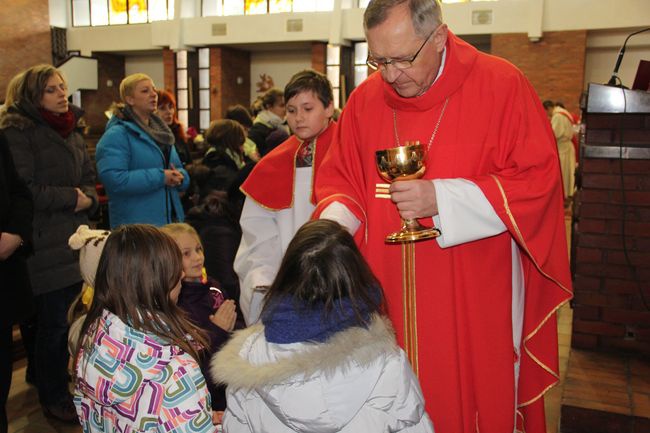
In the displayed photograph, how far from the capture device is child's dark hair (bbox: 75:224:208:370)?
6.08ft

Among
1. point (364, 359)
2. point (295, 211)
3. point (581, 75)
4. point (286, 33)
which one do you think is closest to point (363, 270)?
point (364, 359)

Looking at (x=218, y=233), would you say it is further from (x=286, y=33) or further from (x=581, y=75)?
(x=286, y=33)

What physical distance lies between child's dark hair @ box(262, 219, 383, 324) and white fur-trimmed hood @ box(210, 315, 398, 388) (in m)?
0.05

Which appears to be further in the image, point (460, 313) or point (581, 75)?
point (581, 75)

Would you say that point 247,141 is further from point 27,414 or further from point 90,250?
point 90,250

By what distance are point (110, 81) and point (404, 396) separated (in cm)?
2138

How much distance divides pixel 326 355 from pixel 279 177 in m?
1.28

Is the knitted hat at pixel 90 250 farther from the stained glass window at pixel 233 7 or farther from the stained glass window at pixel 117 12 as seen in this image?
the stained glass window at pixel 117 12

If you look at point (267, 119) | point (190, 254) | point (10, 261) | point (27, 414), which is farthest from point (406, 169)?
point (267, 119)

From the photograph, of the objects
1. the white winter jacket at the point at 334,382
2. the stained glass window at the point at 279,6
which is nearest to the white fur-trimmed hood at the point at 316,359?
the white winter jacket at the point at 334,382

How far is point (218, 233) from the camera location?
3502mm

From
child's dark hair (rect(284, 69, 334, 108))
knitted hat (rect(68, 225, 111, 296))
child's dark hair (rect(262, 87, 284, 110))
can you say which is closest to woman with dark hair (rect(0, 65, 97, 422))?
knitted hat (rect(68, 225, 111, 296))

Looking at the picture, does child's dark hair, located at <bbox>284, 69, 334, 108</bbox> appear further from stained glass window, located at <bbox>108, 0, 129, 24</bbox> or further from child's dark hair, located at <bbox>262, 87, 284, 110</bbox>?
stained glass window, located at <bbox>108, 0, 129, 24</bbox>

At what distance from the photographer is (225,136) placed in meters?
4.54
